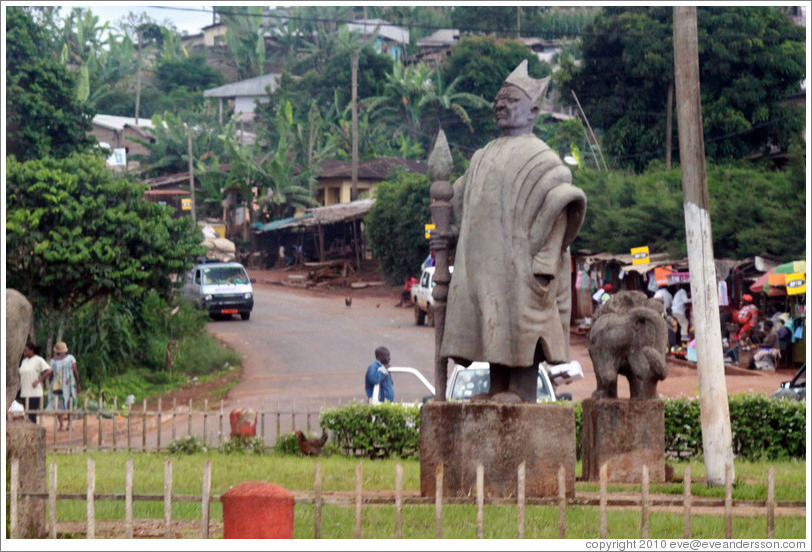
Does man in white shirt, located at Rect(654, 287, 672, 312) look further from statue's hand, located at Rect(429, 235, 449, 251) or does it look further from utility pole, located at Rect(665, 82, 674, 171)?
statue's hand, located at Rect(429, 235, 449, 251)

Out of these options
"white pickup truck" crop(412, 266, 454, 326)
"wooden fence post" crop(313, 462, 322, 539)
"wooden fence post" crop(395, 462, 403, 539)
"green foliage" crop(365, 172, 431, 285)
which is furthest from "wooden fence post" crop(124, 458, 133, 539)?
"green foliage" crop(365, 172, 431, 285)

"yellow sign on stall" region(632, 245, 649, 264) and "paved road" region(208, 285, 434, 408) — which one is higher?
"yellow sign on stall" region(632, 245, 649, 264)

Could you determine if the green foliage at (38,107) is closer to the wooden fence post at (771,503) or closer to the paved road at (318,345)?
the paved road at (318,345)

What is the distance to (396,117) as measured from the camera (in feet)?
177

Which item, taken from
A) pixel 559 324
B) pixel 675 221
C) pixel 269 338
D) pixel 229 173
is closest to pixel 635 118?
pixel 675 221

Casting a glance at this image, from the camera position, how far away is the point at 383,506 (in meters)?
8.08

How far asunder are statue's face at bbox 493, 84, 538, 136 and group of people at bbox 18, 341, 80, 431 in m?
9.42

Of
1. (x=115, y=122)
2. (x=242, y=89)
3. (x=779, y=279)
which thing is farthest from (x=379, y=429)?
(x=242, y=89)

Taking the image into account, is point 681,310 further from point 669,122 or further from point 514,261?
point 514,261

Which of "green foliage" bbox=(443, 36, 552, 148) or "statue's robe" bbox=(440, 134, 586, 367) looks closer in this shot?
"statue's robe" bbox=(440, 134, 586, 367)

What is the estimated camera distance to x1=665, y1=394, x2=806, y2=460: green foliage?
43.0ft

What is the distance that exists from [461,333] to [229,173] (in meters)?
38.6

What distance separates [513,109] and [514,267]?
122cm

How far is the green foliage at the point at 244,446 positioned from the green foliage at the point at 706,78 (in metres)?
21.8
